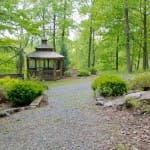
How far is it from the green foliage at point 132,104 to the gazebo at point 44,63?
15818mm

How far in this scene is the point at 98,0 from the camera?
26.4 metres

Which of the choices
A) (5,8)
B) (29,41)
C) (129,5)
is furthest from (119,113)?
(29,41)

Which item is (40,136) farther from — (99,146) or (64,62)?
(64,62)

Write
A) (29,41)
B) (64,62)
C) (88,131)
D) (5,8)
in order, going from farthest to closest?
1. (29,41)
2. (64,62)
3. (5,8)
4. (88,131)

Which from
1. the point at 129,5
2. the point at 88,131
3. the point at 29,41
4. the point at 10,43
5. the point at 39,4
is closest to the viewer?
the point at 88,131

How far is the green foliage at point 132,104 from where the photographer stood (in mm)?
7955

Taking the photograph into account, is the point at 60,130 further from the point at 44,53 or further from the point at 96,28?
the point at 96,28

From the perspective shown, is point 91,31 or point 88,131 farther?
point 91,31

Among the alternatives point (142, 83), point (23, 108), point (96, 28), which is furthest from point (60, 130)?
point (96, 28)

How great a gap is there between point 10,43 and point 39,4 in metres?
13.4

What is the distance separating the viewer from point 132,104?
8.13 metres

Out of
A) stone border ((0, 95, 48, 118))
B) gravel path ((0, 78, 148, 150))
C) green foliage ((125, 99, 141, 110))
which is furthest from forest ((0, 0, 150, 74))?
green foliage ((125, 99, 141, 110))

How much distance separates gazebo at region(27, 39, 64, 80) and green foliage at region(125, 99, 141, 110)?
15.8m

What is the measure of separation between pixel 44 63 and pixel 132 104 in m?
17.6
